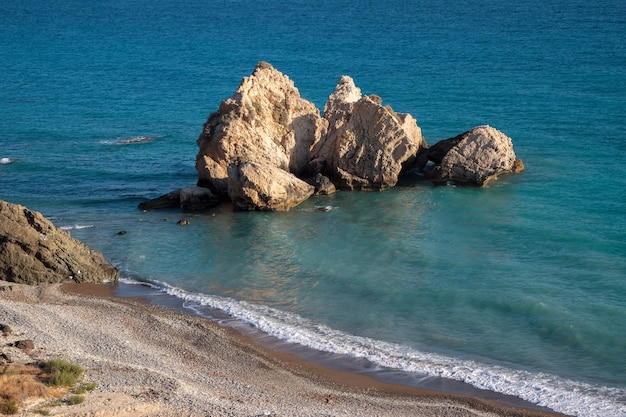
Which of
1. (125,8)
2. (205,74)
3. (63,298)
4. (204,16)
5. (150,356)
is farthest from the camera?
(125,8)

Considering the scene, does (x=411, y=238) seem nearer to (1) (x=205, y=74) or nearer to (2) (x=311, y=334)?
(2) (x=311, y=334)

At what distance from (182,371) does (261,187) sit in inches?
630

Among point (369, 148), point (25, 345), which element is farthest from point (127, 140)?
point (25, 345)

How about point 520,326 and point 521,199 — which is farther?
point 521,199

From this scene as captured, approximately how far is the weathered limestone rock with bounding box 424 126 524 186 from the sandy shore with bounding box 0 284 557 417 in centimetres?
1776

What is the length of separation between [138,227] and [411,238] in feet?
39.4

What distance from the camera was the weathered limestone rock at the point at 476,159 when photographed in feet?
138

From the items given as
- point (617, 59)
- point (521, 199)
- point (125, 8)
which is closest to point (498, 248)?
point (521, 199)

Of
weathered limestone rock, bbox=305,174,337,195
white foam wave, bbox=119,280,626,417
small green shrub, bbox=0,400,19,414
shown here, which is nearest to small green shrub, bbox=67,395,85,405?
small green shrub, bbox=0,400,19,414

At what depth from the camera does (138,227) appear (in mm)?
38812

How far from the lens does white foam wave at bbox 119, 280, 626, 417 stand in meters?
23.2

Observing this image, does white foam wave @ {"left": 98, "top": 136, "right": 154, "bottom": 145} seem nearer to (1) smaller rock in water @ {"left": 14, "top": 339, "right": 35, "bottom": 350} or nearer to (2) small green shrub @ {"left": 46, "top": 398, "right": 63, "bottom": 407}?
(1) smaller rock in water @ {"left": 14, "top": 339, "right": 35, "bottom": 350}

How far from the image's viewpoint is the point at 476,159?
4225cm

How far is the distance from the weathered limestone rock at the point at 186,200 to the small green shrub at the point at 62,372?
740 inches
